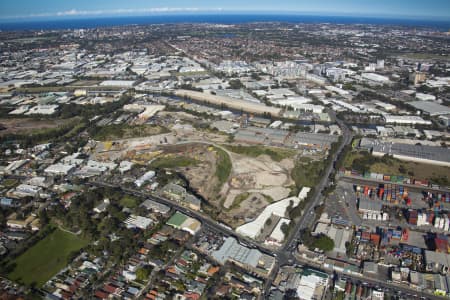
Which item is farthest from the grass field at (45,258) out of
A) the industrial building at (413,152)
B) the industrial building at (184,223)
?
the industrial building at (413,152)

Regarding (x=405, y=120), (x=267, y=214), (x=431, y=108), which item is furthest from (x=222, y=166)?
(x=431, y=108)

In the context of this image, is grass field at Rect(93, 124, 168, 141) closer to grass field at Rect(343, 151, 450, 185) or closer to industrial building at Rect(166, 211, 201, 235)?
industrial building at Rect(166, 211, 201, 235)

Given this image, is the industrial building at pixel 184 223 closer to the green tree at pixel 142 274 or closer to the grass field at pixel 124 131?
the green tree at pixel 142 274

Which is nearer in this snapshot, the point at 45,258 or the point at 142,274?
the point at 142,274

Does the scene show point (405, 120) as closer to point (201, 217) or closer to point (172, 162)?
point (172, 162)

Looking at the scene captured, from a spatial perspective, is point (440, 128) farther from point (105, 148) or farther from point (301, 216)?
point (105, 148)

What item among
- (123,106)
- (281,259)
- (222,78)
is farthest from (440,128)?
(123,106)

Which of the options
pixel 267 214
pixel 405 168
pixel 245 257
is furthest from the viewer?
pixel 405 168
